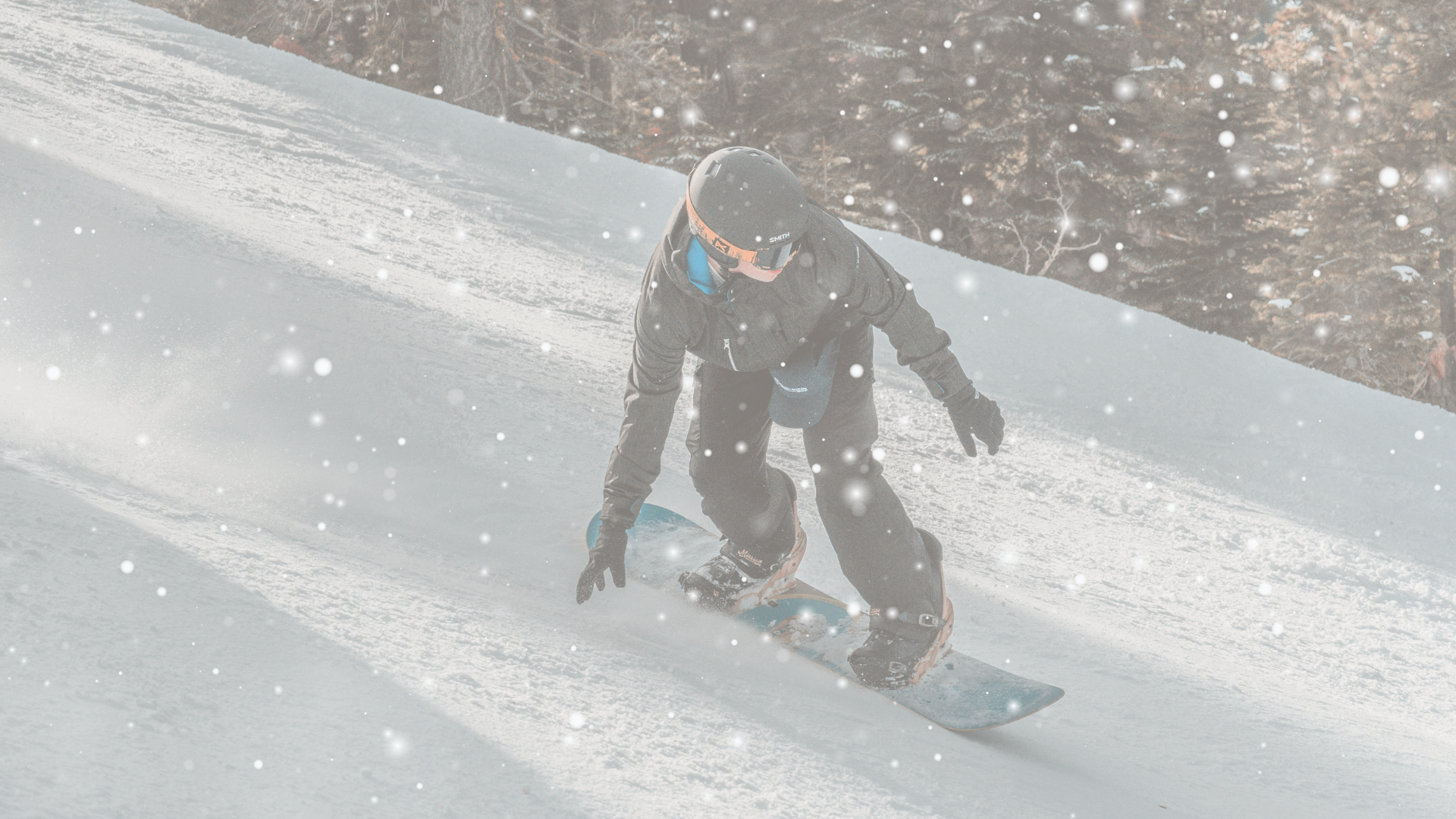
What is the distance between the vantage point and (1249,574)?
4406mm

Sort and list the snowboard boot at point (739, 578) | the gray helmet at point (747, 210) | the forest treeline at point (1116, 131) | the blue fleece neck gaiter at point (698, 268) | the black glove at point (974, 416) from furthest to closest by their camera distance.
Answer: the forest treeline at point (1116, 131)
the snowboard boot at point (739, 578)
the black glove at point (974, 416)
the blue fleece neck gaiter at point (698, 268)
the gray helmet at point (747, 210)

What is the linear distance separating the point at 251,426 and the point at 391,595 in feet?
4.29

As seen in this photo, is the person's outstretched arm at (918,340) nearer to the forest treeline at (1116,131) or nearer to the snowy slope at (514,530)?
the snowy slope at (514,530)

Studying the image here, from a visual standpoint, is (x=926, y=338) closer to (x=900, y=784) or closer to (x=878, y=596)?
(x=878, y=596)

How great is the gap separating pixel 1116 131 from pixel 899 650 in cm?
1457

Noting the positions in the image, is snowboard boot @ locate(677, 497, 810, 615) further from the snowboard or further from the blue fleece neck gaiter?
the blue fleece neck gaiter

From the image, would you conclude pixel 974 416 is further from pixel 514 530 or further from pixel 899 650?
pixel 514 530

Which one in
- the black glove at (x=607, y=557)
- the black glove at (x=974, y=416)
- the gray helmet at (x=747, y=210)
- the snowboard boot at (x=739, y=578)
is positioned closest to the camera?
the gray helmet at (x=747, y=210)

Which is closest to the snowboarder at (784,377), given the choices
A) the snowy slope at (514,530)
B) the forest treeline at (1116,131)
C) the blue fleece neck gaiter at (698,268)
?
the blue fleece neck gaiter at (698,268)

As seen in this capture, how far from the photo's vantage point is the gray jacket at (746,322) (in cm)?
267

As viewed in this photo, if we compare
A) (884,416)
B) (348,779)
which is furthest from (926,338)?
(884,416)

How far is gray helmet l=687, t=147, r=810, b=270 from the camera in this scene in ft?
8.11

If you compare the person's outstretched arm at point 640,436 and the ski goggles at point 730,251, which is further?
the person's outstretched arm at point 640,436

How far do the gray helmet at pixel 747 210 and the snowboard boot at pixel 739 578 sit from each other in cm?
111
